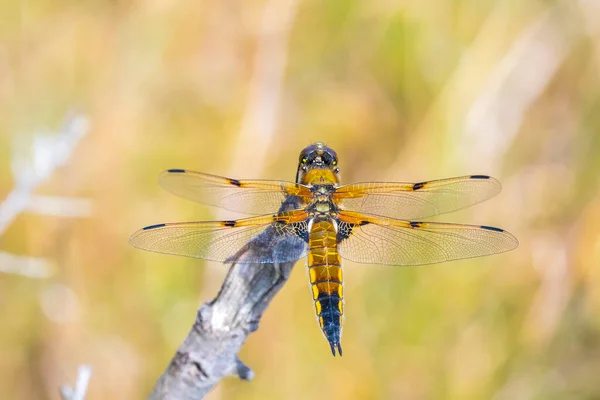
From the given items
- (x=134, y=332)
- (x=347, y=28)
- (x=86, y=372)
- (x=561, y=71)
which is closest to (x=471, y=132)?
(x=561, y=71)

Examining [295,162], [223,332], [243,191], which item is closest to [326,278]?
[243,191]

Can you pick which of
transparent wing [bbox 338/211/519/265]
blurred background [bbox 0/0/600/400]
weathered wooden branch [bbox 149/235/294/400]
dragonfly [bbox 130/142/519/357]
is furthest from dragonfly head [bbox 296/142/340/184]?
weathered wooden branch [bbox 149/235/294/400]

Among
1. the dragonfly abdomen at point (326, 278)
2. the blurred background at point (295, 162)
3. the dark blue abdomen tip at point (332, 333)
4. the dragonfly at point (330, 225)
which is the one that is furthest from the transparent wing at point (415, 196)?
the blurred background at point (295, 162)

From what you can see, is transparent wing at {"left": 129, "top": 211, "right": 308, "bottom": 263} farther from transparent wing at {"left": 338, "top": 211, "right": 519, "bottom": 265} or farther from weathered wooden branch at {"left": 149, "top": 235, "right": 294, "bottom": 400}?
weathered wooden branch at {"left": 149, "top": 235, "right": 294, "bottom": 400}

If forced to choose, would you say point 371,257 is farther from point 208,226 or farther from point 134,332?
point 134,332

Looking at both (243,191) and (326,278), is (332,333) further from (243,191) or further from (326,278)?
(243,191)
